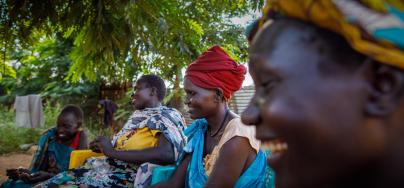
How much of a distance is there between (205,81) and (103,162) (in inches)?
54.1

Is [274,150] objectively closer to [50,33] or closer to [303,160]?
[303,160]

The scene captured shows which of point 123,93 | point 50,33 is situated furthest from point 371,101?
point 123,93

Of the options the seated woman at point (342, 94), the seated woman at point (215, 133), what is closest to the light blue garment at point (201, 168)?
the seated woman at point (215, 133)

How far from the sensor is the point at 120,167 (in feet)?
10.9

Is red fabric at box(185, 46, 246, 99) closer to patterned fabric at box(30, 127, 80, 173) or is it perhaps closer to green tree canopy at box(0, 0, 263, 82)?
green tree canopy at box(0, 0, 263, 82)

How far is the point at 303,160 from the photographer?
0.80 metres

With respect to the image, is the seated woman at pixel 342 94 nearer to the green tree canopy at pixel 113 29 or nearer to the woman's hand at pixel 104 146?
the woman's hand at pixel 104 146

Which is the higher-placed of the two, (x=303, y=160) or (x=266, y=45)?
(x=266, y=45)

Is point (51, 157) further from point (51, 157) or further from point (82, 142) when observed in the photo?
point (82, 142)

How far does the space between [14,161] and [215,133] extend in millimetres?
7509

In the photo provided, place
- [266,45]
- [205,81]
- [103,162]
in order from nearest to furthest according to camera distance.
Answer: [266,45] → [205,81] → [103,162]

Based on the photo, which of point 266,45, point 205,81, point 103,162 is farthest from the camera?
point 103,162

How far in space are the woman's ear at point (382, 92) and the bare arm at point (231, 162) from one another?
134 cm

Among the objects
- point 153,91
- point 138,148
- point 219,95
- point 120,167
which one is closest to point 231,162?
point 219,95
